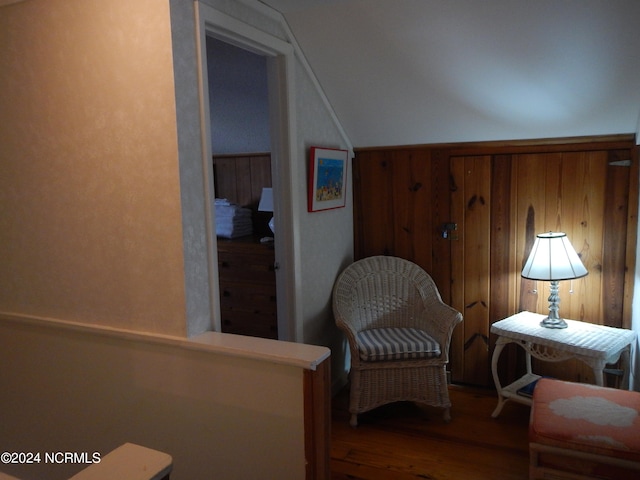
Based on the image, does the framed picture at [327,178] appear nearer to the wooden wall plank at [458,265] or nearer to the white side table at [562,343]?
the wooden wall plank at [458,265]

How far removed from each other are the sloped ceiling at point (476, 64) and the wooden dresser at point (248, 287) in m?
1.11

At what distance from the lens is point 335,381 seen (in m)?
Result: 3.31

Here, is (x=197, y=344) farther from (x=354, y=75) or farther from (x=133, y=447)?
(x=354, y=75)

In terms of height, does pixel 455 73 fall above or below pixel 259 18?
below

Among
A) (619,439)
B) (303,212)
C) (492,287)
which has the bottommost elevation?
(619,439)

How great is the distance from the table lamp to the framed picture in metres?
1.19

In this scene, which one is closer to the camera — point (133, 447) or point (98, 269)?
point (133, 447)

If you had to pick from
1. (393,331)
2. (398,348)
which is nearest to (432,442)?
(398,348)

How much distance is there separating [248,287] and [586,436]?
224 centimetres

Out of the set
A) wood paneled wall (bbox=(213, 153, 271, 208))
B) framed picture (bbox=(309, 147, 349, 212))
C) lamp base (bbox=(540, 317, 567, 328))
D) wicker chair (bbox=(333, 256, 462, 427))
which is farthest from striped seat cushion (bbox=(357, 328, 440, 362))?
wood paneled wall (bbox=(213, 153, 271, 208))

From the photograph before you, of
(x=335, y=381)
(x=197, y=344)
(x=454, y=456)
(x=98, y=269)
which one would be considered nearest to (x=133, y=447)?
(x=197, y=344)

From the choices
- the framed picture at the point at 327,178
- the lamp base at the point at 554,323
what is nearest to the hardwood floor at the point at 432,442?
the lamp base at the point at 554,323

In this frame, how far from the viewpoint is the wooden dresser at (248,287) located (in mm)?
3490

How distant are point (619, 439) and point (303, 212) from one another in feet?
5.79
